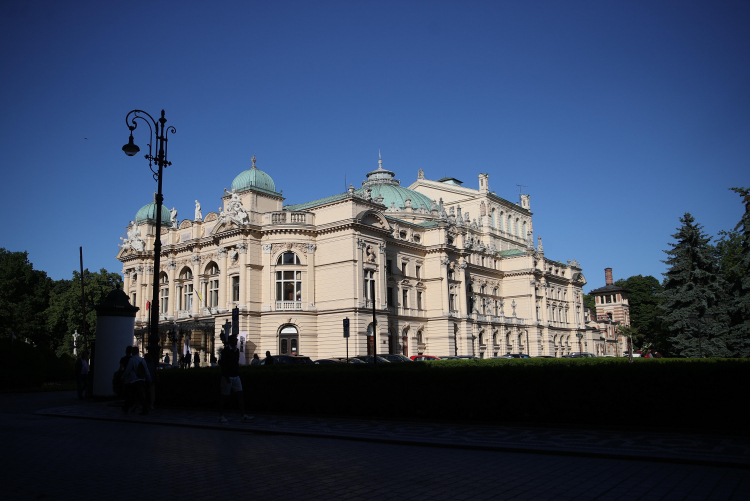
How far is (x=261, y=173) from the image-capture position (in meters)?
54.7

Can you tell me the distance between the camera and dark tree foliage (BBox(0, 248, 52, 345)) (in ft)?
225

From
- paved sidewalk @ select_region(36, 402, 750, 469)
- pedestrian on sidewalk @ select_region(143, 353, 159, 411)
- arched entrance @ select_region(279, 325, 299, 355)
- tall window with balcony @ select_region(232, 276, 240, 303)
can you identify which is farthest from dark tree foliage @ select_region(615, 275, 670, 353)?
pedestrian on sidewalk @ select_region(143, 353, 159, 411)

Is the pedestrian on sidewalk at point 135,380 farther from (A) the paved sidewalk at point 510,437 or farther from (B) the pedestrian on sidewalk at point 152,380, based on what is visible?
(A) the paved sidewalk at point 510,437

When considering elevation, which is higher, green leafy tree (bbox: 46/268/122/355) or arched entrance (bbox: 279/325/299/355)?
green leafy tree (bbox: 46/268/122/355)

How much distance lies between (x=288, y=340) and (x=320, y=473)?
41.5 meters

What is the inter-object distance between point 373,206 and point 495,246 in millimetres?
31379

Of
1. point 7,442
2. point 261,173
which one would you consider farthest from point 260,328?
point 7,442

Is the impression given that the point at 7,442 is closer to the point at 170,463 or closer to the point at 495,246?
the point at 170,463

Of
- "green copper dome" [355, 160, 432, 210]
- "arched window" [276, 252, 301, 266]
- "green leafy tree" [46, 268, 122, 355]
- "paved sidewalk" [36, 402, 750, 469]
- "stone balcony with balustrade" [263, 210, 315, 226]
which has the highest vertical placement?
"green copper dome" [355, 160, 432, 210]

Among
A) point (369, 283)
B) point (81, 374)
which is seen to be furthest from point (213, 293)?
point (81, 374)

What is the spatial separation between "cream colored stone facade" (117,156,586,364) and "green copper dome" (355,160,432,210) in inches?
9.4

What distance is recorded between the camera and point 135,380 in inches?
731

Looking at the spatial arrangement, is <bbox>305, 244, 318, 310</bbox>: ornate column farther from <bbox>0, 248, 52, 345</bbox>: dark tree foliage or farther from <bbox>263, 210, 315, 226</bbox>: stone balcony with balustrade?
<bbox>0, 248, 52, 345</bbox>: dark tree foliage

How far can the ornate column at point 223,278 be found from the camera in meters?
51.7
